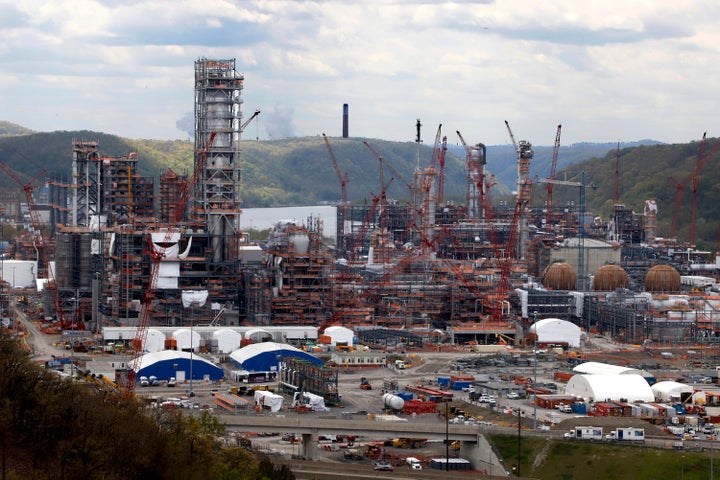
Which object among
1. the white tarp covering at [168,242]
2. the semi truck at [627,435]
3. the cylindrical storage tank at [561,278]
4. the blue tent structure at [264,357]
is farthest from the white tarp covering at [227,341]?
the semi truck at [627,435]

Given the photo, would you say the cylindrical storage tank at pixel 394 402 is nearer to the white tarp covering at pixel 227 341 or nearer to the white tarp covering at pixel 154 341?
the white tarp covering at pixel 227 341

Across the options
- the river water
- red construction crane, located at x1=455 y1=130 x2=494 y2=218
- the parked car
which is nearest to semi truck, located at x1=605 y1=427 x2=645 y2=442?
the parked car

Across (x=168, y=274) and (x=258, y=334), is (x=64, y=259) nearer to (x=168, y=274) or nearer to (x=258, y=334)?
(x=168, y=274)

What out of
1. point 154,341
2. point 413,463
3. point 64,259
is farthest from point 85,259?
point 413,463

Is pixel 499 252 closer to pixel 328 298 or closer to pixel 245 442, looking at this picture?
pixel 328 298

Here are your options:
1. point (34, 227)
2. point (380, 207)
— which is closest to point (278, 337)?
point (34, 227)

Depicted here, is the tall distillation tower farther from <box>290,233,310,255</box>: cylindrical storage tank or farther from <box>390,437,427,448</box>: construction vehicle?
<box>390,437,427,448</box>: construction vehicle
